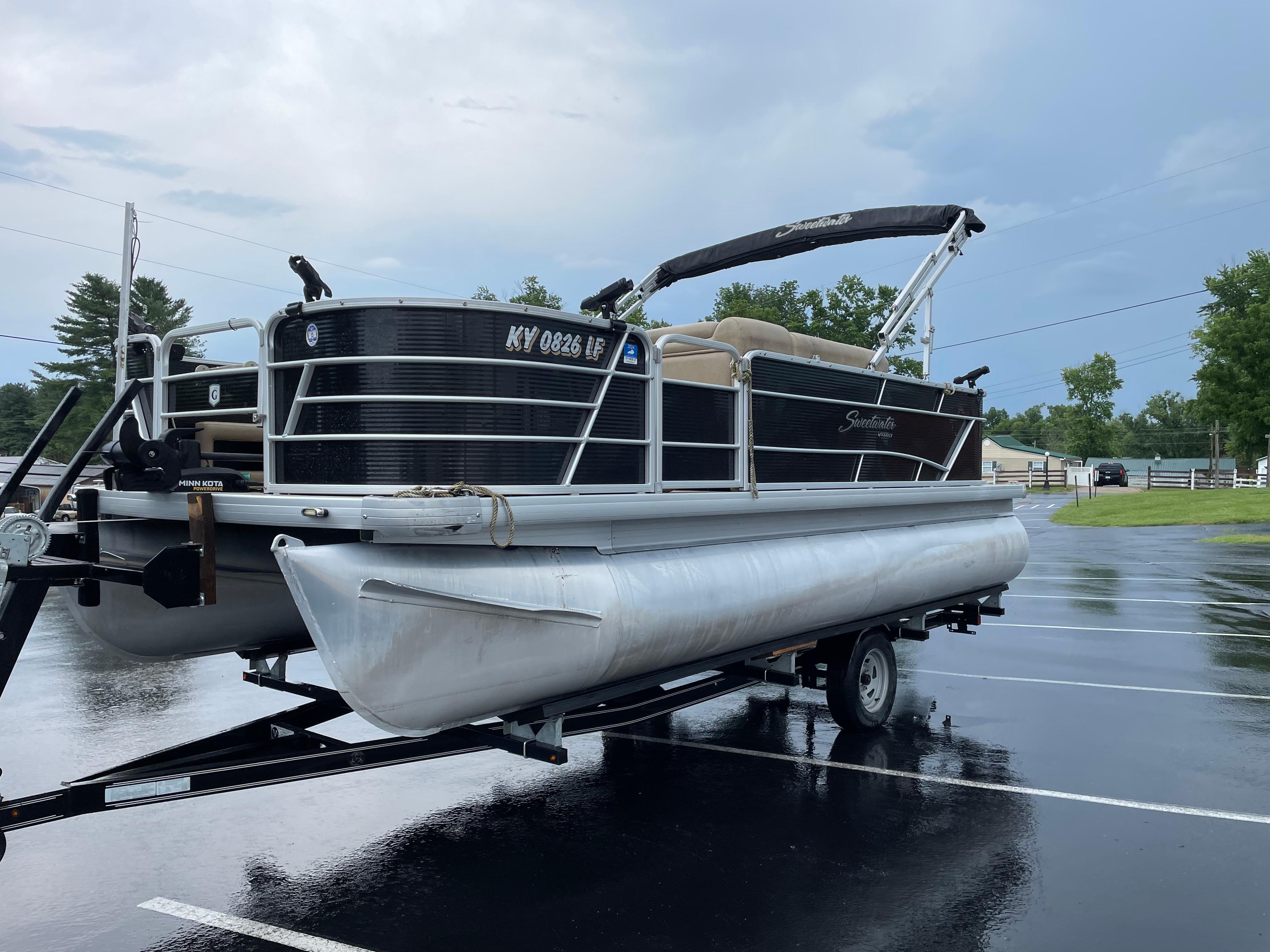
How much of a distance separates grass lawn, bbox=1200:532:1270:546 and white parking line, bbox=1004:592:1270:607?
9634 millimetres

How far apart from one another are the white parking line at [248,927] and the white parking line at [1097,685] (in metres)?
6.71

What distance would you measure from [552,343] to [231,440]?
2280mm

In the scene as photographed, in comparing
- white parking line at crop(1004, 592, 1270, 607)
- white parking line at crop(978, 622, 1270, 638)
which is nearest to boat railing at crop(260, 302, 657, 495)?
white parking line at crop(978, 622, 1270, 638)

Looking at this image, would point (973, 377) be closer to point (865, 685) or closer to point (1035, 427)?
point (865, 685)

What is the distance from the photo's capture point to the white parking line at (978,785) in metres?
5.28

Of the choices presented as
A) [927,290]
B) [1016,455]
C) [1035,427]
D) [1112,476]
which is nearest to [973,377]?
[927,290]

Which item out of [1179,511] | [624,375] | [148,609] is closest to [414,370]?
[624,375]

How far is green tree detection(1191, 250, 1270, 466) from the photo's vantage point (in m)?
38.5

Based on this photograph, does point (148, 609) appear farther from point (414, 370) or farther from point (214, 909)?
point (414, 370)

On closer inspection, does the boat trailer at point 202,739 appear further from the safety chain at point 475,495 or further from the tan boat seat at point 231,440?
the safety chain at point 475,495

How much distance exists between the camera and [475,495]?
12.1 feet

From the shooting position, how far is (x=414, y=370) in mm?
3844

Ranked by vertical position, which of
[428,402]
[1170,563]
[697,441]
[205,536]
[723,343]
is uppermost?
[723,343]

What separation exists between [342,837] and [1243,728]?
6433 mm
